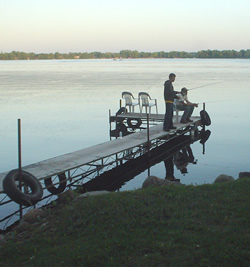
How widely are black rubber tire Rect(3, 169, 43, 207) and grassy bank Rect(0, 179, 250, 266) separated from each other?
3.30 ft

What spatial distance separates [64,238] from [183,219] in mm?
1621

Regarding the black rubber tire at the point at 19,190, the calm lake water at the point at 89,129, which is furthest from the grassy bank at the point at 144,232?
the calm lake water at the point at 89,129

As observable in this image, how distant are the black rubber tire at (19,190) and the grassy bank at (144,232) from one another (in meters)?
1.01

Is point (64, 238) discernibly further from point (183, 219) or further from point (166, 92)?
point (166, 92)

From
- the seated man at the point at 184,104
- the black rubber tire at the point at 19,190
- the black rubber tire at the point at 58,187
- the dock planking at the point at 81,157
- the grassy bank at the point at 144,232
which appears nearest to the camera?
the grassy bank at the point at 144,232

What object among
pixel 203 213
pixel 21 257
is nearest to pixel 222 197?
pixel 203 213

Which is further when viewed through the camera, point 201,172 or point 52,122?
point 52,122

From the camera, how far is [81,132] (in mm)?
18078

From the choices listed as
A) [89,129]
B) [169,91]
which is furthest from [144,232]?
[89,129]

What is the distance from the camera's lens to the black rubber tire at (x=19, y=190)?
7.54 metres

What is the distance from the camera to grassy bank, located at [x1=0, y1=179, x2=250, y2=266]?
4.70m

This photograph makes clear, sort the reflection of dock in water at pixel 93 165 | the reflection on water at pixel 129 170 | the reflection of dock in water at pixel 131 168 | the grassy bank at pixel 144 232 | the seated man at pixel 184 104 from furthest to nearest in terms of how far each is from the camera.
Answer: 1. the seated man at pixel 184 104
2. the reflection of dock in water at pixel 131 168
3. the reflection of dock in water at pixel 93 165
4. the reflection on water at pixel 129 170
5. the grassy bank at pixel 144 232

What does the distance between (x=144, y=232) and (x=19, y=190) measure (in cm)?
318

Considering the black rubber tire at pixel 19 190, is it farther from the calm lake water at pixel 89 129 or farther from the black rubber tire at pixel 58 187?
the calm lake water at pixel 89 129
